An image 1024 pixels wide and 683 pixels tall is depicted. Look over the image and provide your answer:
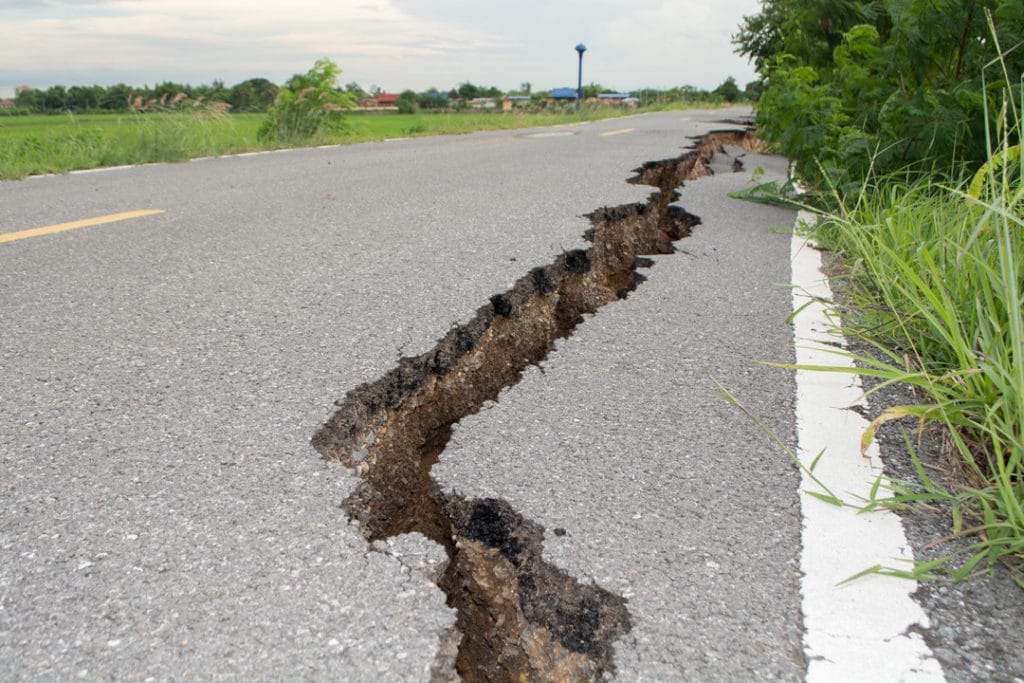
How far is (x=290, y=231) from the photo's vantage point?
4.08 metres

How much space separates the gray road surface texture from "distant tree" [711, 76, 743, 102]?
38428 mm

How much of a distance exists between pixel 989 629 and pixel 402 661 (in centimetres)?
97

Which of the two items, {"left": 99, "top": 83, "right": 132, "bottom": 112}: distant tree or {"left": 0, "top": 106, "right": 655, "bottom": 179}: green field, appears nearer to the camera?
{"left": 0, "top": 106, "right": 655, "bottom": 179}: green field

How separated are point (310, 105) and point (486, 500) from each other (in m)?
11.0

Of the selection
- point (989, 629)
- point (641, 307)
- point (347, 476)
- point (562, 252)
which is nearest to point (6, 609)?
point (347, 476)

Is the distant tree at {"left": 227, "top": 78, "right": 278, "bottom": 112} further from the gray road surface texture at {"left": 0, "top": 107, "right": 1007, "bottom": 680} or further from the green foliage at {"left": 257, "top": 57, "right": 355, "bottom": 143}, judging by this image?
the gray road surface texture at {"left": 0, "top": 107, "right": 1007, "bottom": 680}

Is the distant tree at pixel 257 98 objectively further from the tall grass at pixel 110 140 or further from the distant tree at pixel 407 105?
the distant tree at pixel 407 105

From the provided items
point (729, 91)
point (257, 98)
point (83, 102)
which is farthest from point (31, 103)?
point (729, 91)

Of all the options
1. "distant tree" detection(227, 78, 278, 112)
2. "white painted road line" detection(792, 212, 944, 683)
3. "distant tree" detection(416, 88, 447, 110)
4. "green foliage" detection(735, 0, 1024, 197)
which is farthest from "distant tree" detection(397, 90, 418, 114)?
"white painted road line" detection(792, 212, 944, 683)

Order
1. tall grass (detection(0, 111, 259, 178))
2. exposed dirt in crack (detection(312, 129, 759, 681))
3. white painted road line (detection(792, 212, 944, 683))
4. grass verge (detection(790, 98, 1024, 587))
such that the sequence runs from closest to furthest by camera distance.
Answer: white painted road line (detection(792, 212, 944, 683)) < exposed dirt in crack (detection(312, 129, 759, 681)) < grass verge (detection(790, 98, 1024, 587)) < tall grass (detection(0, 111, 259, 178))

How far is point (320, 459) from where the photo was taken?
70.1 inches

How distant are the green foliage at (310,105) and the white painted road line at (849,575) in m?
10.3

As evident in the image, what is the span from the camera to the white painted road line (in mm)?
1210

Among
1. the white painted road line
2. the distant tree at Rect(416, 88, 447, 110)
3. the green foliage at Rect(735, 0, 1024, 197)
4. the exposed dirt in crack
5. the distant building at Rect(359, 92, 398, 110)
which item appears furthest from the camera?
the distant tree at Rect(416, 88, 447, 110)
